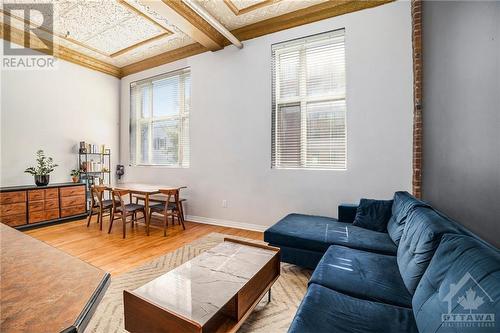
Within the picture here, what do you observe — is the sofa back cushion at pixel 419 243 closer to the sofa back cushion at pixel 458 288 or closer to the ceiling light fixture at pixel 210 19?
the sofa back cushion at pixel 458 288

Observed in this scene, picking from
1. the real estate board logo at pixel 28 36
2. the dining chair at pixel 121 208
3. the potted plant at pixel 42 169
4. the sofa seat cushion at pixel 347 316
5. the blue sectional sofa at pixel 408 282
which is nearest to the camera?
the blue sectional sofa at pixel 408 282

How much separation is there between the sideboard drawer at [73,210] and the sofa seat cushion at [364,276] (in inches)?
188

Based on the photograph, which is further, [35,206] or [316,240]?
[35,206]

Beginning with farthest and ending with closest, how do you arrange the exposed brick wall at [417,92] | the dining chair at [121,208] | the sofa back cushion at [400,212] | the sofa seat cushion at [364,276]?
the dining chair at [121,208]
the exposed brick wall at [417,92]
the sofa back cushion at [400,212]
the sofa seat cushion at [364,276]

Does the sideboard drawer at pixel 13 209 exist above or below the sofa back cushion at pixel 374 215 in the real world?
below

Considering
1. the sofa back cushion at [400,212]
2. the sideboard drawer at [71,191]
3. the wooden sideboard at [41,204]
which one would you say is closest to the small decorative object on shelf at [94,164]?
the sideboard drawer at [71,191]

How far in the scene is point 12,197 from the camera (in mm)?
3709

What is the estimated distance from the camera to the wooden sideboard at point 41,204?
368 centimetres

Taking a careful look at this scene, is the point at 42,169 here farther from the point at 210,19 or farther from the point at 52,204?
the point at 210,19

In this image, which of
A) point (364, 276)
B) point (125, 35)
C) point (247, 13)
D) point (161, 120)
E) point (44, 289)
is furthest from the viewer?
point (161, 120)

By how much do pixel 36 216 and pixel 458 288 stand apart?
5.45 m

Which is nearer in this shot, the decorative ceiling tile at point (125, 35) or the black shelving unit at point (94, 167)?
the decorative ceiling tile at point (125, 35)

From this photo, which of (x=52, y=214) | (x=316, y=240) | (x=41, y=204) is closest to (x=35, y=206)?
(x=41, y=204)

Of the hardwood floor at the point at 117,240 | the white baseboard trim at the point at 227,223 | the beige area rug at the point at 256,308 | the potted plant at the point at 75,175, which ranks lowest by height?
the beige area rug at the point at 256,308
